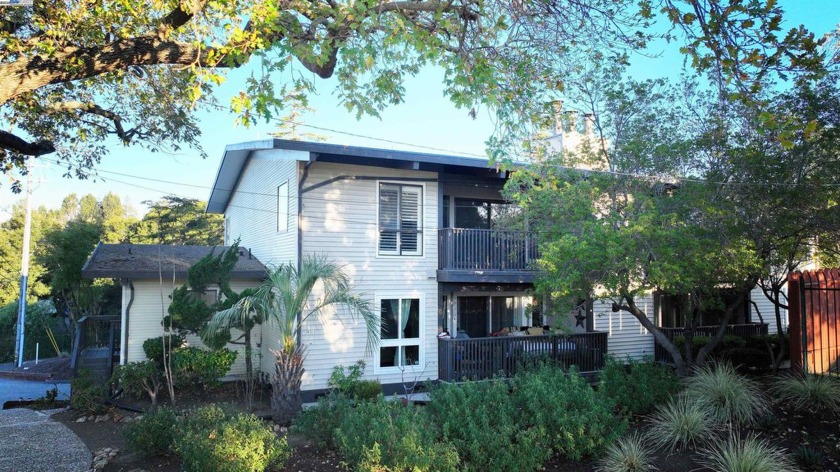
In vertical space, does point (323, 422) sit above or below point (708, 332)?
below

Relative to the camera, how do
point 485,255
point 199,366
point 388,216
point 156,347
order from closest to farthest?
point 199,366
point 156,347
point 388,216
point 485,255

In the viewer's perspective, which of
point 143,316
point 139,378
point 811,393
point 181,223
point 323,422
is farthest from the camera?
point 181,223

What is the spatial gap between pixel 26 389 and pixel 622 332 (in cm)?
1775

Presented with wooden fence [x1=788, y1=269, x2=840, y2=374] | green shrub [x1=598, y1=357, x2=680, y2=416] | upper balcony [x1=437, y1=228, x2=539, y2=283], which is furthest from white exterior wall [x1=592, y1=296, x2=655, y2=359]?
green shrub [x1=598, y1=357, x2=680, y2=416]

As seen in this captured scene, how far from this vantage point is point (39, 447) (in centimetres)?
944

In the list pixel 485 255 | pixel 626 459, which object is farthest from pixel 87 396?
pixel 626 459

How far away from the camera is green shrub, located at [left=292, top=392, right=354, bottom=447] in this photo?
8.06 meters

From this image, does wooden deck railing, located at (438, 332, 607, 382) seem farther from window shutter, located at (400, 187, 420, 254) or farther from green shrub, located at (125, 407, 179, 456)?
green shrub, located at (125, 407, 179, 456)

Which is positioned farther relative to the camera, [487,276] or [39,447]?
[487,276]

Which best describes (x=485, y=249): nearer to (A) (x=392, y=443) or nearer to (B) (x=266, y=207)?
(B) (x=266, y=207)

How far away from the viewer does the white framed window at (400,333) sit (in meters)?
13.8

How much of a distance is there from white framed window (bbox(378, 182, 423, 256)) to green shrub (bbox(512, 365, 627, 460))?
6.53 meters

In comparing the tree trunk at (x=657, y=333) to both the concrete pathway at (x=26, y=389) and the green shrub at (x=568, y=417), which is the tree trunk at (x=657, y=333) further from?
the concrete pathway at (x=26, y=389)

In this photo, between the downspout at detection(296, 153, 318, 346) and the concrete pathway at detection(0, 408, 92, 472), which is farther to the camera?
the downspout at detection(296, 153, 318, 346)
